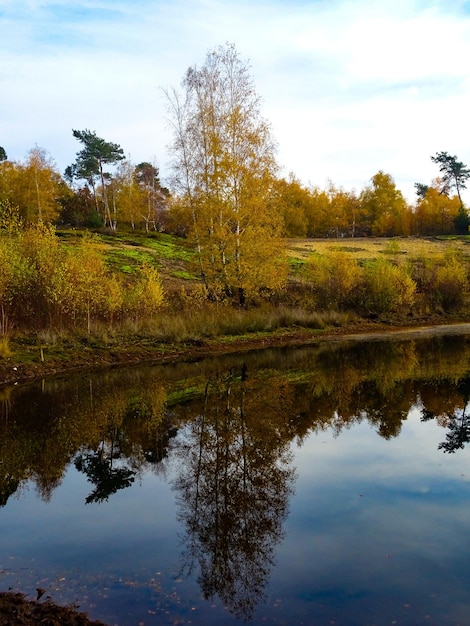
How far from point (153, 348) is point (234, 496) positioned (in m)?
16.4

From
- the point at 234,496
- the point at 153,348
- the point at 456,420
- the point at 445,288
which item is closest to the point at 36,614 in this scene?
the point at 234,496

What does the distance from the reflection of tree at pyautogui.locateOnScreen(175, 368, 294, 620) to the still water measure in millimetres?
28

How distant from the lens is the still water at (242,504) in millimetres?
6066

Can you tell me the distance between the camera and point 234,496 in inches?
343

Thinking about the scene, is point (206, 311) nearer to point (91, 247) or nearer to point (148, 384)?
point (91, 247)

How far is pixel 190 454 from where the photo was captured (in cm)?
1111

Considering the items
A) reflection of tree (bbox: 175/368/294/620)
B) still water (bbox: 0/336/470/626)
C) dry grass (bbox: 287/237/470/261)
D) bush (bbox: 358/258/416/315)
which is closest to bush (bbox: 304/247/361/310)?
bush (bbox: 358/258/416/315)

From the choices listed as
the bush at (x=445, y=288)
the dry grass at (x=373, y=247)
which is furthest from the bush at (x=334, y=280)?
the dry grass at (x=373, y=247)

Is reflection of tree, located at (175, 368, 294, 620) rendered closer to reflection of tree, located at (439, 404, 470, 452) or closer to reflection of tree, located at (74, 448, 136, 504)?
reflection of tree, located at (74, 448, 136, 504)

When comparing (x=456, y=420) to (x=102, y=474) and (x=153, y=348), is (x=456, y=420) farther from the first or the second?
(x=153, y=348)

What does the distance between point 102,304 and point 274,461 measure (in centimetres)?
1672

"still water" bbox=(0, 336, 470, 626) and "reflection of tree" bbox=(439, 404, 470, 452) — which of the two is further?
"reflection of tree" bbox=(439, 404, 470, 452)

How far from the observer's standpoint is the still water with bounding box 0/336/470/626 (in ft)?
19.9

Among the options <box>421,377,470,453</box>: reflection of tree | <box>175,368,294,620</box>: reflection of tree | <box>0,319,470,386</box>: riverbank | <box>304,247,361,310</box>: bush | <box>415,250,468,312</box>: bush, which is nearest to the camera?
<box>175,368,294,620</box>: reflection of tree
